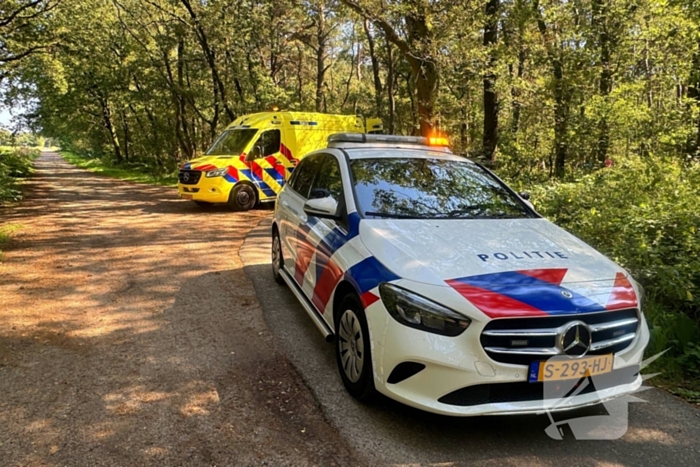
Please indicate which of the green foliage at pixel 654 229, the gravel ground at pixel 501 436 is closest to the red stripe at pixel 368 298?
the gravel ground at pixel 501 436

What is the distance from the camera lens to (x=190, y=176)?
1209 cm

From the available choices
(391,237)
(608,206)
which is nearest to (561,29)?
(608,206)

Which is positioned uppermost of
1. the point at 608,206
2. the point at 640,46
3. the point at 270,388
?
the point at 640,46

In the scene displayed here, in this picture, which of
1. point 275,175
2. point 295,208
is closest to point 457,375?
point 295,208

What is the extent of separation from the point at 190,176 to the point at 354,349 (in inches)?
394

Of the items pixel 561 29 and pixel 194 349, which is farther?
pixel 561 29

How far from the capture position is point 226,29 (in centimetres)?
1847

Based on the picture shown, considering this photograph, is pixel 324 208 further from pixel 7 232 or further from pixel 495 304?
pixel 7 232

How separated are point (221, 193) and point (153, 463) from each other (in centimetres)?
996

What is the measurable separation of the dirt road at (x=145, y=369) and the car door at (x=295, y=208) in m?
0.69

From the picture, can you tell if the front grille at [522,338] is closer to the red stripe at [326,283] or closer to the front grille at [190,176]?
the red stripe at [326,283]

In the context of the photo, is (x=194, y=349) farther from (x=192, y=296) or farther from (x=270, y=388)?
(x=192, y=296)

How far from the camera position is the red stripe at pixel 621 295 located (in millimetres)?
2824

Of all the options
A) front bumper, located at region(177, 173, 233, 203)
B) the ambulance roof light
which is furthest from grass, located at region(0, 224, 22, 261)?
the ambulance roof light
